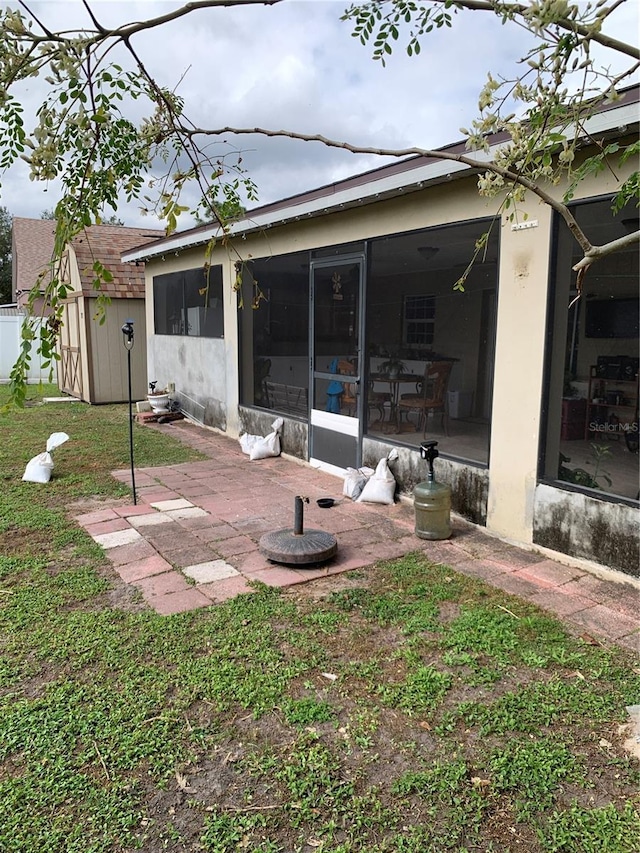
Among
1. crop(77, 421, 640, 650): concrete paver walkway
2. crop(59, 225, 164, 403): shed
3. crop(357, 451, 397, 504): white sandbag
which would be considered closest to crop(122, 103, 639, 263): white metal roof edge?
crop(77, 421, 640, 650): concrete paver walkway

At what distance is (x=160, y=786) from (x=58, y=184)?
79.1 inches

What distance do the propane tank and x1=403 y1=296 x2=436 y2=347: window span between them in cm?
135

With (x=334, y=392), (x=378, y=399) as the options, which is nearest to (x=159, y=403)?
(x=334, y=392)

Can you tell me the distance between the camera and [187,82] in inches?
90.2

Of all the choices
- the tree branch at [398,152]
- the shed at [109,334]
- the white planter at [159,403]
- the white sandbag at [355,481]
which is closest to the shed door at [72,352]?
the shed at [109,334]

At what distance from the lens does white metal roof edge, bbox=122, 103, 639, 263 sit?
310 cm

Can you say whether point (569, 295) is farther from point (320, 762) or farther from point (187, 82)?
point (320, 762)

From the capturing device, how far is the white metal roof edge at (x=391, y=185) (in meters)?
3.10

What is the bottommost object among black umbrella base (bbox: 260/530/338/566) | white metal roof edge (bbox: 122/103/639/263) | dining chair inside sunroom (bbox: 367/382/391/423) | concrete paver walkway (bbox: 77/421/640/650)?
concrete paver walkway (bbox: 77/421/640/650)

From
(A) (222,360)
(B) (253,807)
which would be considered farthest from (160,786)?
(A) (222,360)

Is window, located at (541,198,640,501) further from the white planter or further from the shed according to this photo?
the shed

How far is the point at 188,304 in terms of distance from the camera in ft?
31.6

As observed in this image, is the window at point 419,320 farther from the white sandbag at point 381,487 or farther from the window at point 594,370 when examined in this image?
the window at point 594,370

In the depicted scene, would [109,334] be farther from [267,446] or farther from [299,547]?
[299,547]
